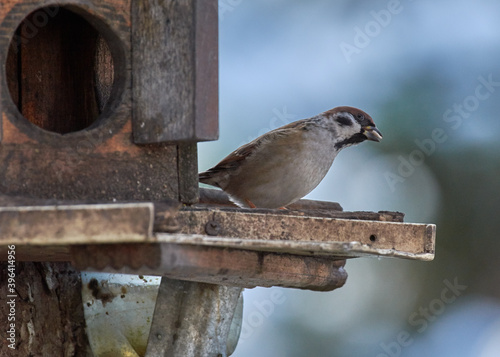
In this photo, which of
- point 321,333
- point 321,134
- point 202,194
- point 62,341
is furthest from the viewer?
point 321,333

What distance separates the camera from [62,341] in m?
3.24

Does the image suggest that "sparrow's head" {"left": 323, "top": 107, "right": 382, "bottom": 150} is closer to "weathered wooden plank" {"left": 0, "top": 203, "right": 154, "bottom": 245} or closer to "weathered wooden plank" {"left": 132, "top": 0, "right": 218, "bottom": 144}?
"weathered wooden plank" {"left": 132, "top": 0, "right": 218, "bottom": 144}

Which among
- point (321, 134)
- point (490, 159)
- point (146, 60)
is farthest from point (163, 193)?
point (490, 159)

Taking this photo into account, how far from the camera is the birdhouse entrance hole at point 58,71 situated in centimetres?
304

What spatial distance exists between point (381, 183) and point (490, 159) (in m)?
0.59

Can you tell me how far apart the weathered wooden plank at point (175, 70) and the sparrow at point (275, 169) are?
1.40m

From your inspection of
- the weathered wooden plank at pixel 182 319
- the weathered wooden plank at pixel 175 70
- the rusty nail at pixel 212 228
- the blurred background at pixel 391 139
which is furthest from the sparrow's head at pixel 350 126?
the rusty nail at pixel 212 228

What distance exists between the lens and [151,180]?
2766mm

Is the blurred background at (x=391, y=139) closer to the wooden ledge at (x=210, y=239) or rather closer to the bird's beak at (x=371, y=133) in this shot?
the bird's beak at (x=371, y=133)

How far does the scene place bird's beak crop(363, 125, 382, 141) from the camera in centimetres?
426

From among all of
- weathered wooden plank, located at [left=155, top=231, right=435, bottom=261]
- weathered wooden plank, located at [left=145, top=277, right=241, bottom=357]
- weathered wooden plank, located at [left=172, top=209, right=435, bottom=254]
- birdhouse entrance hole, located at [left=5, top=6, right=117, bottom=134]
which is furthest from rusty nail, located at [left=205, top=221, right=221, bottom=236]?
birdhouse entrance hole, located at [left=5, top=6, right=117, bottom=134]

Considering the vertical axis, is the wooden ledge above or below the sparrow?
below

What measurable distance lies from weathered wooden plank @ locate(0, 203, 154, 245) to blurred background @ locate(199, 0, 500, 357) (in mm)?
2823

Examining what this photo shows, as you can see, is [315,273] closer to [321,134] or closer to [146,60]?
[146,60]
